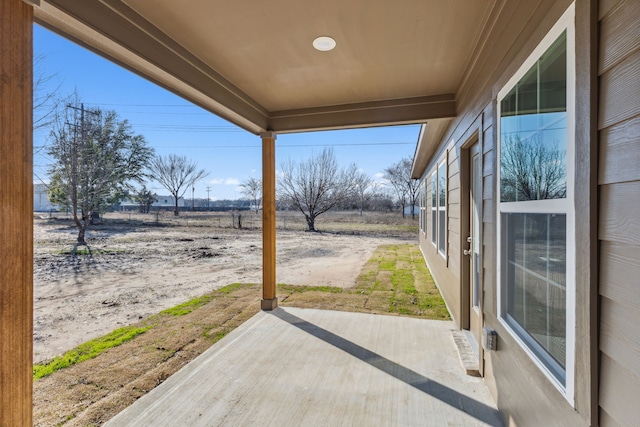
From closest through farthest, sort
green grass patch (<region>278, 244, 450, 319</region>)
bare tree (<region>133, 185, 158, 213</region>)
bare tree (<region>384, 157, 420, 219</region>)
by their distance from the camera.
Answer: green grass patch (<region>278, 244, 450, 319</region>) < bare tree (<region>133, 185, 158, 213</region>) < bare tree (<region>384, 157, 420, 219</region>)

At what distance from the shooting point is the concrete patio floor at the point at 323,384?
1912mm

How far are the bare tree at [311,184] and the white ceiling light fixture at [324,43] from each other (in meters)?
13.8

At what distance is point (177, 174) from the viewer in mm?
9555

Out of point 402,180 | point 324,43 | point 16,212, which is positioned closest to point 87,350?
point 16,212

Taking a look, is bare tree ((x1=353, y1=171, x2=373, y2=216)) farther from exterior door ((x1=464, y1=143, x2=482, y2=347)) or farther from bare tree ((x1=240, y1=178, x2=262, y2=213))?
exterior door ((x1=464, y1=143, x2=482, y2=347))

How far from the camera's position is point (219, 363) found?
8.50 ft

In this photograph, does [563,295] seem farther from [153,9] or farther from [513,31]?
[153,9]

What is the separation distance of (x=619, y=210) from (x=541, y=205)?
0.54 meters

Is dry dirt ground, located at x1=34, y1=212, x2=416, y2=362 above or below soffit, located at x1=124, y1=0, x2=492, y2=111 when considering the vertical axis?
below

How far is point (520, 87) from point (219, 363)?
114 inches

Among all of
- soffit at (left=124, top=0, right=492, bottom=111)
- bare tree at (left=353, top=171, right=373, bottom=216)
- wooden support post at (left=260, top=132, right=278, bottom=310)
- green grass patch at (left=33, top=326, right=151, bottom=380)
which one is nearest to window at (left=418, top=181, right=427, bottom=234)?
wooden support post at (left=260, top=132, right=278, bottom=310)

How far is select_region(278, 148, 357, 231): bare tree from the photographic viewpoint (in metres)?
16.2

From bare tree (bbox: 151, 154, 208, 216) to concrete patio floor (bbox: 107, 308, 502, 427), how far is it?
21.9ft

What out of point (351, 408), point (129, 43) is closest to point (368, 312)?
point (351, 408)
